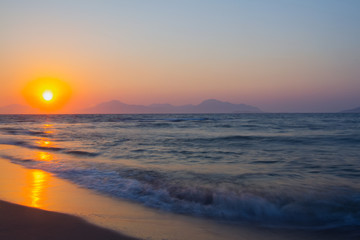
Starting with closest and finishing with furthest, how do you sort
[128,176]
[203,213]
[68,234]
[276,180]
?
[68,234]
[203,213]
[276,180]
[128,176]

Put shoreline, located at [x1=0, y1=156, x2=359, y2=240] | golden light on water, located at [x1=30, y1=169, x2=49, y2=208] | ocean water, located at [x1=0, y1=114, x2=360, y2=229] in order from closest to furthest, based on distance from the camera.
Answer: shoreline, located at [x1=0, y1=156, x2=359, y2=240] → ocean water, located at [x1=0, y1=114, x2=360, y2=229] → golden light on water, located at [x1=30, y1=169, x2=49, y2=208]

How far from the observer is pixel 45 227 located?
413 cm

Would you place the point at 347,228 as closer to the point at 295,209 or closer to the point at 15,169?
the point at 295,209

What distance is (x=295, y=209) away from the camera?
17.4 feet

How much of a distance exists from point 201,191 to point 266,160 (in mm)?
4848

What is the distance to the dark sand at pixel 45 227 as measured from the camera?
3826 millimetres

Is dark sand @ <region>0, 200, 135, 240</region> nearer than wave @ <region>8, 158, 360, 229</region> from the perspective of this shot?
Yes

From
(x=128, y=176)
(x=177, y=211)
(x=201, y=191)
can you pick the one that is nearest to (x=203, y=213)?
(x=177, y=211)

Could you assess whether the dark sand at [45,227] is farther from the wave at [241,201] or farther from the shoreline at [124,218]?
the wave at [241,201]

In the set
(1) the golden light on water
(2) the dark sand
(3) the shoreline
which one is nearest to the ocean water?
(3) the shoreline

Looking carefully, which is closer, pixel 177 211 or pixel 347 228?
pixel 347 228

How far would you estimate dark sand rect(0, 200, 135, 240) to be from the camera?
12.6ft

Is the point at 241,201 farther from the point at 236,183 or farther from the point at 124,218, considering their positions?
the point at 124,218

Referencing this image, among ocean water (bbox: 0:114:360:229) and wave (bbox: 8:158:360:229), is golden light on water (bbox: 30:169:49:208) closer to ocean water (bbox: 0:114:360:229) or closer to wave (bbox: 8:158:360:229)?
ocean water (bbox: 0:114:360:229)
